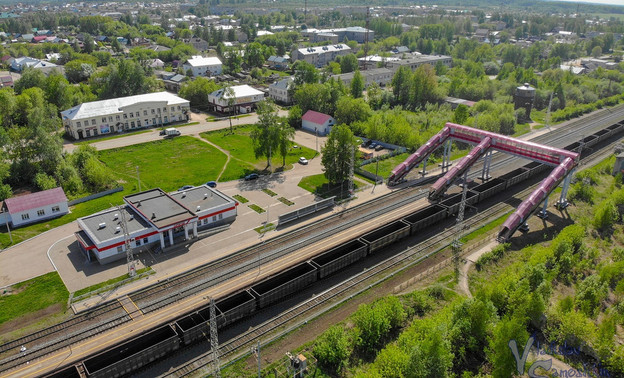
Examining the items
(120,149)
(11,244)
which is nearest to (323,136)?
(120,149)

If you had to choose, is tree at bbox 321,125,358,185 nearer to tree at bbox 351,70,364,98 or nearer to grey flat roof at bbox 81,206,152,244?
grey flat roof at bbox 81,206,152,244

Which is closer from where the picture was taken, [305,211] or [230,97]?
[305,211]

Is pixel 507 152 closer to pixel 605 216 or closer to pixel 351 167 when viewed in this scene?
pixel 605 216

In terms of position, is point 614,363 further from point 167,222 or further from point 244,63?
point 244,63

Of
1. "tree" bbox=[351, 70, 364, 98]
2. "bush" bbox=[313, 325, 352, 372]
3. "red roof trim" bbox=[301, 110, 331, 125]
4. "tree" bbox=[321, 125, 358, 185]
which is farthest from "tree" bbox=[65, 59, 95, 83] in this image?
"bush" bbox=[313, 325, 352, 372]

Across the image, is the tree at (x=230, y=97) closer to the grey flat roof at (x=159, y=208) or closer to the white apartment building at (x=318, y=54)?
the grey flat roof at (x=159, y=208)

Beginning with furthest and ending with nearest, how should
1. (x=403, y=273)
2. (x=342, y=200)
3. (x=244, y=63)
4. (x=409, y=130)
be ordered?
(x=244, y=63) → (x=409, y=130) → (x=342, y=200) → (x=403, y=273)

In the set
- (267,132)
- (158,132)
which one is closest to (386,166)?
(267,132)
